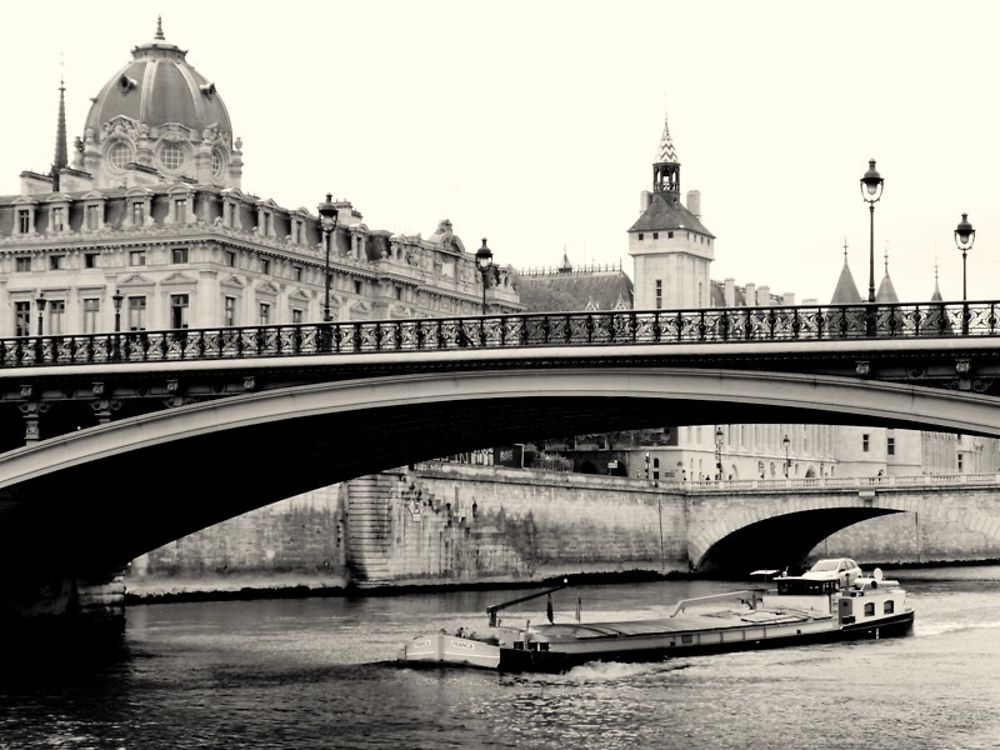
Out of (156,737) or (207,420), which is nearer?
(156,737)

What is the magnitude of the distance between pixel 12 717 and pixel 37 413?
26.5 ft

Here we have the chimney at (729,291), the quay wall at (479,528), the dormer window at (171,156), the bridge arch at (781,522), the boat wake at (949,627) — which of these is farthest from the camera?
the chimney at (729,291)

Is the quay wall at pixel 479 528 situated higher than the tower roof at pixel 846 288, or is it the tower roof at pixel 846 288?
the tower roof at pixel 846 288

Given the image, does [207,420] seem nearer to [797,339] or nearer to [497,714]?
[497,714]

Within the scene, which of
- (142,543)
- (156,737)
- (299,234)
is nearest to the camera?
(156,737)

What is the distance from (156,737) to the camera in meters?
35.1

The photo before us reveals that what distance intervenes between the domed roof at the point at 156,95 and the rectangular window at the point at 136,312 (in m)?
8.79

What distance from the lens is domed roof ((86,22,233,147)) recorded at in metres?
84.8

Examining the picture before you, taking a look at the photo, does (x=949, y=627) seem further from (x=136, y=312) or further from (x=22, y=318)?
(x=22, y=318)

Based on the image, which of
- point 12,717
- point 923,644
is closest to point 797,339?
point 12,717

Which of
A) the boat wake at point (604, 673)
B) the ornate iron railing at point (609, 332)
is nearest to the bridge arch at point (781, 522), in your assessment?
the boat wake at point (604, 673)

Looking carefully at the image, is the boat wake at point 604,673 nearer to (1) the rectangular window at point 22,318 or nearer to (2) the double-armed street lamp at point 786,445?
(1) the rectangular window at point 22,318

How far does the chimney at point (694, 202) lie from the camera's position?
436ft

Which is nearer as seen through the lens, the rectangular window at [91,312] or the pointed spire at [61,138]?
the rectangular window at [91,312]
